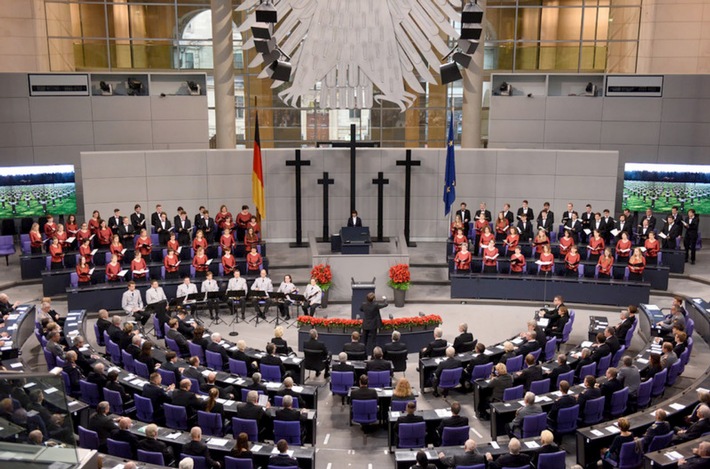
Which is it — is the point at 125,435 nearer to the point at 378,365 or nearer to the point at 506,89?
the point at 378,365

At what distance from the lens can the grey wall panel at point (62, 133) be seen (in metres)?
25.4

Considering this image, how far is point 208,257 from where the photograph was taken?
71.0 ft

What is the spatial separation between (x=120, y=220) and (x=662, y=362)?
47.0ft

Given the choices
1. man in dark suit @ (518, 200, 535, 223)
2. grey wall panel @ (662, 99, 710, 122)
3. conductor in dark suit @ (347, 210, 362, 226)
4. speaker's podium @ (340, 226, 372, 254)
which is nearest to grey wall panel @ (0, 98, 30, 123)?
conductor in dark suit @ (347, 210, 362, 226)

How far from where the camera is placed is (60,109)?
25.4m

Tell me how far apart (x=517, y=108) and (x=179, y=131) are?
11298mm

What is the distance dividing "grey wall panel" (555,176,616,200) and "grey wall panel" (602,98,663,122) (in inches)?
118

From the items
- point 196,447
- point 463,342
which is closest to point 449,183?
point 463,342

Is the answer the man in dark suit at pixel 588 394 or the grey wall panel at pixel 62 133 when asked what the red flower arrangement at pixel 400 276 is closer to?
the man in dark suit at pixel 588 394

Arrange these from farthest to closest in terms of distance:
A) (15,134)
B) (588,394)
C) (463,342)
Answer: (15,134) < (463,342) < (588,394)

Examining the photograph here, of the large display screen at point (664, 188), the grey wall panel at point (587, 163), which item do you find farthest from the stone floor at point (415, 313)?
the grey wall panel at point (587, 163)

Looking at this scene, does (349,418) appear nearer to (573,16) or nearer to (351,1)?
(351,1)

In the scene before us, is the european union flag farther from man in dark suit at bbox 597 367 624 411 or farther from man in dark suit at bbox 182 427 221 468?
man in dark suit at bbox 182 427 221 468

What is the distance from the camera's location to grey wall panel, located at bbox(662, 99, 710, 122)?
84.9ft
